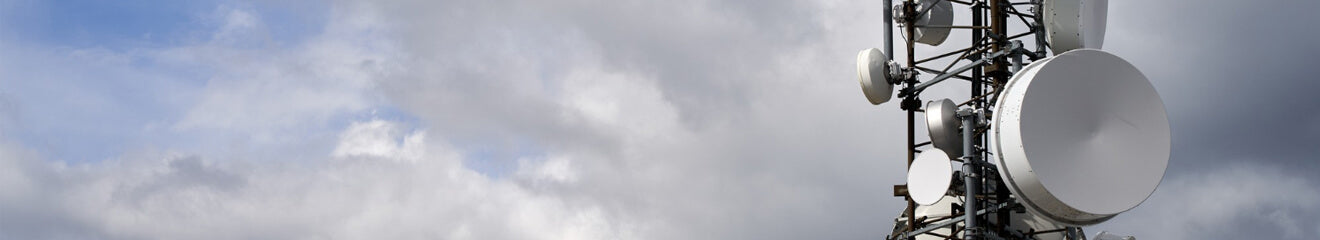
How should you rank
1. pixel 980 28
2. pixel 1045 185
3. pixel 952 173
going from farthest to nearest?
pixel 980 28 → pixel 952 173 → pixel 1045 185

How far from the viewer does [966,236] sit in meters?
28.2

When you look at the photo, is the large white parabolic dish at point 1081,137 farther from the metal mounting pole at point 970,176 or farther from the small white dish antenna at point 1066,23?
the small white dish antenna at point 1066,23

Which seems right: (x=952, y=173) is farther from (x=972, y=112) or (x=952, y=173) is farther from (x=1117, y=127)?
(x=1117, y=127)

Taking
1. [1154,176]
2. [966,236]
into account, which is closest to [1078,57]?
[1154,176]

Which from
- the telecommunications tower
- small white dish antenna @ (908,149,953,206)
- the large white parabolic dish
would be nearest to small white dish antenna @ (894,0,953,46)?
the telecommunications tower

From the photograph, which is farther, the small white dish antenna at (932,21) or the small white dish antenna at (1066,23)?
the small white dish antenna at (932,21)

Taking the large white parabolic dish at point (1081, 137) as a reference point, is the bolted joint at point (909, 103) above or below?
above

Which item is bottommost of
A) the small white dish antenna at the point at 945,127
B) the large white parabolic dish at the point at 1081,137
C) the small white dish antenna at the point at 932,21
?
the large white parabolic dish at the point at 1081,137

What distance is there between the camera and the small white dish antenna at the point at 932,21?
33.4 meters

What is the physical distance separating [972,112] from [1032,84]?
3.71 metres

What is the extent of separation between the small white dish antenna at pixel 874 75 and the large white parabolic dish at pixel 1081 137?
571cm

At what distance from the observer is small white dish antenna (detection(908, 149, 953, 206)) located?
91.8ft

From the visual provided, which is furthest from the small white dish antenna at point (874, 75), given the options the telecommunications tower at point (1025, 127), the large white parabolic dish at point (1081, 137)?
the large white parabolic dish at point (1081, 137)

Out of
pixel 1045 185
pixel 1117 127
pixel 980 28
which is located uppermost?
pixel 980 28
